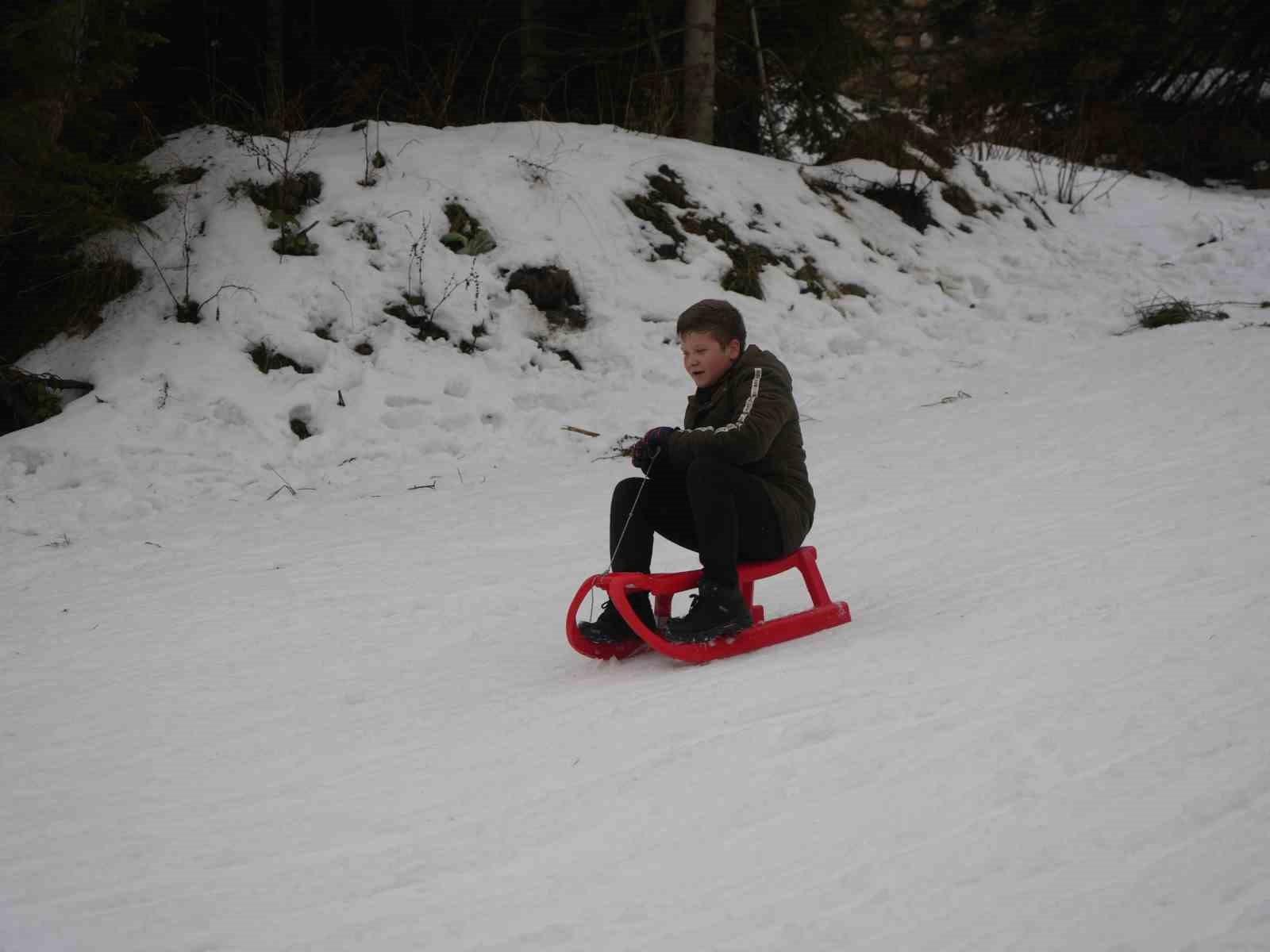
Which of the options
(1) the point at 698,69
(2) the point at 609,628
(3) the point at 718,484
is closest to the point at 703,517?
(3) the point at 718,484

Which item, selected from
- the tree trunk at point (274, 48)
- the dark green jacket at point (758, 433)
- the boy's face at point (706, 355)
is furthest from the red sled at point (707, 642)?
the tree trunk at point (274, 48)

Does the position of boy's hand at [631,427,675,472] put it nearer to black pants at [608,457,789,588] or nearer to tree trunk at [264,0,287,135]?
black pants at [608,457,789,588]

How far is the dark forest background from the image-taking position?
7016 mm

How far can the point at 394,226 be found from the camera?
8094mm

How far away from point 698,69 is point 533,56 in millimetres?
1677

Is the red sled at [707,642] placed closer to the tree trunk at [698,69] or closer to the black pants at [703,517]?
the black pants at [703,517]

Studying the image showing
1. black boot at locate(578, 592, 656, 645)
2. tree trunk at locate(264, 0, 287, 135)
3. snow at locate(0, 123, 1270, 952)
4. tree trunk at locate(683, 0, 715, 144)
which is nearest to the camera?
snow at locate(0, 123, 1270, 952)

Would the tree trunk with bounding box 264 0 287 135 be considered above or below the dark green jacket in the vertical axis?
above

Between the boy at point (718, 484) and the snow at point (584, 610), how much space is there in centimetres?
22

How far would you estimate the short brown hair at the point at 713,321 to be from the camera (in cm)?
347

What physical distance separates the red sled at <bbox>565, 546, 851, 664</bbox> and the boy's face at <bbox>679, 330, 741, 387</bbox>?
63 centimetres

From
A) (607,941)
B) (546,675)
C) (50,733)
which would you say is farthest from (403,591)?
(607,941)

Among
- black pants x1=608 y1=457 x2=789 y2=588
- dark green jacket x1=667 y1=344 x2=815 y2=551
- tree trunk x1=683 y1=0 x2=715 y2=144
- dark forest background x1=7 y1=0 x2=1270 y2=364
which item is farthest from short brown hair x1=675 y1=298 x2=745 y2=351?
tree trunk x1=683 y1=0 x2=715 y2=144

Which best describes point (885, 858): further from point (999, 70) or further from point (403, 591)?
point (999, 70)
